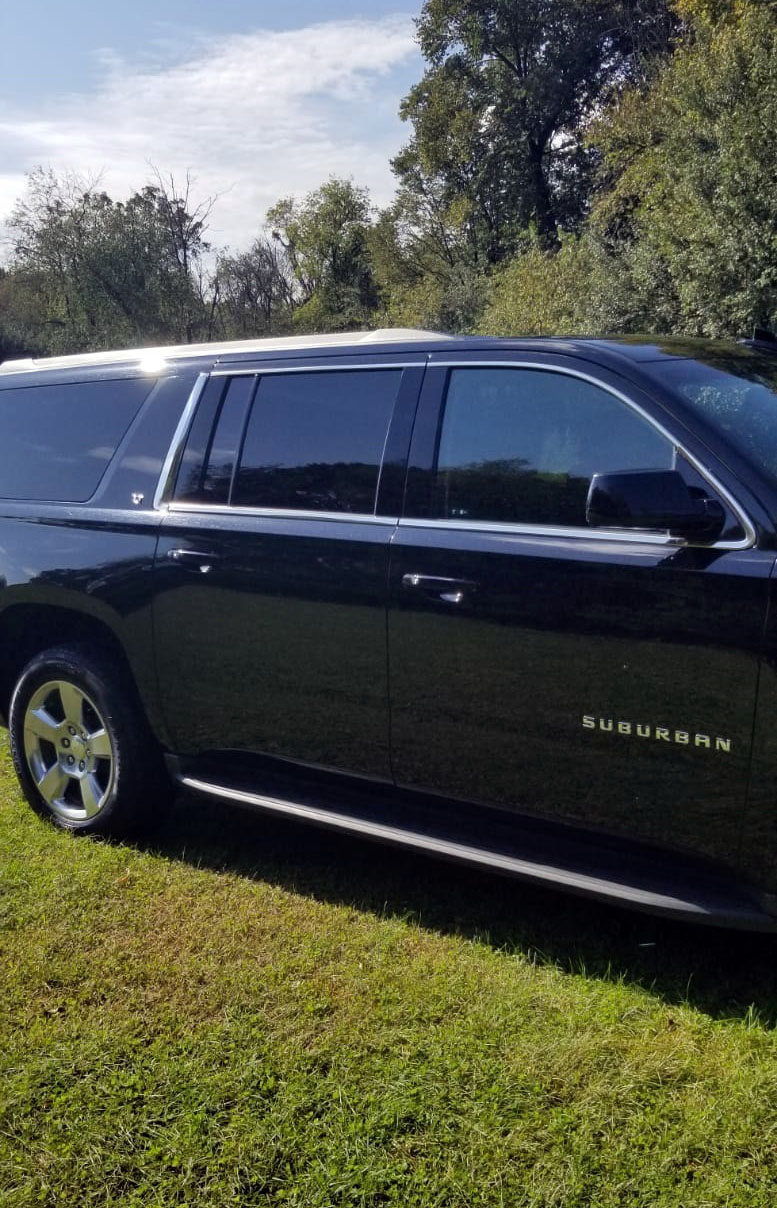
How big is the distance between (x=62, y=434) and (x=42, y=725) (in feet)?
4.16

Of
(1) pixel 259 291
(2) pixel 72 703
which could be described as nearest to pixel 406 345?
(2) pixel 72 703

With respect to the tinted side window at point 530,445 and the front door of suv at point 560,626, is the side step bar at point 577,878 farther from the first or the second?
the tinted side window at point 530,445

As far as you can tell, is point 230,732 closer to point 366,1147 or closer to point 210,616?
point 210,616

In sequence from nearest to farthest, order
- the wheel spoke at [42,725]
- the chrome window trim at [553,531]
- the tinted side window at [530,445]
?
the chrome window trim at [553,531]
the tinted side window at [530,445]
the wheel spoke at [42,725]

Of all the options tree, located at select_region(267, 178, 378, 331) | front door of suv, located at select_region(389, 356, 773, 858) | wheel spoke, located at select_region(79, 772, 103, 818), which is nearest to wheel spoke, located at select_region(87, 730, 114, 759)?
wheel spoke, located at select_region(79, 772, 103, 818)

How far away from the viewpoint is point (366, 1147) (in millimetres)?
2391

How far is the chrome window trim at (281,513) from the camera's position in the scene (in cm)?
328

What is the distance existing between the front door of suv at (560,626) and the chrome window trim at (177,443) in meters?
1.07

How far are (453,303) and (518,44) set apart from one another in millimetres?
13022

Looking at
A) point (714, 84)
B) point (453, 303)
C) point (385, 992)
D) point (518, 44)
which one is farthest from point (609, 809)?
point (518, 44)

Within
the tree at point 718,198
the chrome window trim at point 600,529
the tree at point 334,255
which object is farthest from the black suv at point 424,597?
the tree at point 334,255

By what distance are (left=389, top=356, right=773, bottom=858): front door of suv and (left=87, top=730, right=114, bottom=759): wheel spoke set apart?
1411 mm

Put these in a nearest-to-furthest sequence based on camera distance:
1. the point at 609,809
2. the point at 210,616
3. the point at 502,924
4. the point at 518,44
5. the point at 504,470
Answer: the point at 609,809 → the point at 504,470 → the point at 502,924 → the point at 210,616 → the point at 518,44

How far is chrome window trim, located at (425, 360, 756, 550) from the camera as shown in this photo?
2590mm
